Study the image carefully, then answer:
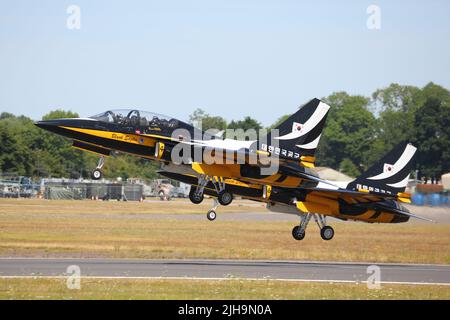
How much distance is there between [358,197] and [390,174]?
2.23 meters

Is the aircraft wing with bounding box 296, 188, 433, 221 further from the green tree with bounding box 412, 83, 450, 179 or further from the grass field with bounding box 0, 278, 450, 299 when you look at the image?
the green tree with bounding box 412, 83, 450, 179

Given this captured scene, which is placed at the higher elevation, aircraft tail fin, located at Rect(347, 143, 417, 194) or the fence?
aircraft tail fin, located at Rect(347, 143, 417, 194)

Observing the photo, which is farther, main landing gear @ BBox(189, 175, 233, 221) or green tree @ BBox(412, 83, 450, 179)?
green tree @ BBox(412, 83, 450, 179)

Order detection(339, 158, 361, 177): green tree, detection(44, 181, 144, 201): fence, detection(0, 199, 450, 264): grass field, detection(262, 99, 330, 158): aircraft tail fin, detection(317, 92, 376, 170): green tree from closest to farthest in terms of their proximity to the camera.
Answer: detection(262, 99, 330, 158): aircraft tail fin → detection(0, 199, 450, 264): grass field → detection(44, 181, 144, 201): fence → detection(339, 158, 361, 177): green tree → detection(317, 92, 376, 170): green tree

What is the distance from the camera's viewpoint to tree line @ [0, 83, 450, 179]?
344 ft

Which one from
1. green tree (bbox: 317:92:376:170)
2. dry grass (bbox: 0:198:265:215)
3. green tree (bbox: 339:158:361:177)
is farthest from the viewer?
green tree (bbox: 317:92:376:170)

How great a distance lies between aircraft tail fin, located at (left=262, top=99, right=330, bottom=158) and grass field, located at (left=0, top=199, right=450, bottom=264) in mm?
6899

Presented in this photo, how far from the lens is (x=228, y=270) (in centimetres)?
3659

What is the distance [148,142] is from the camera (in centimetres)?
3697

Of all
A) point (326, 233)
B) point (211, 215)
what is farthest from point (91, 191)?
point (211, 215)

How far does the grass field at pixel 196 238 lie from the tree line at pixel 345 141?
37719mm

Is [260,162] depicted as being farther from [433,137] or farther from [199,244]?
[433,137]

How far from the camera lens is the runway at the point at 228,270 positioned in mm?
33781

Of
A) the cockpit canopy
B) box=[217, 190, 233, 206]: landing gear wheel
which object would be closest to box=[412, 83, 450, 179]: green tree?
box=[217, 190, 233, 206]: landing gear wheel
